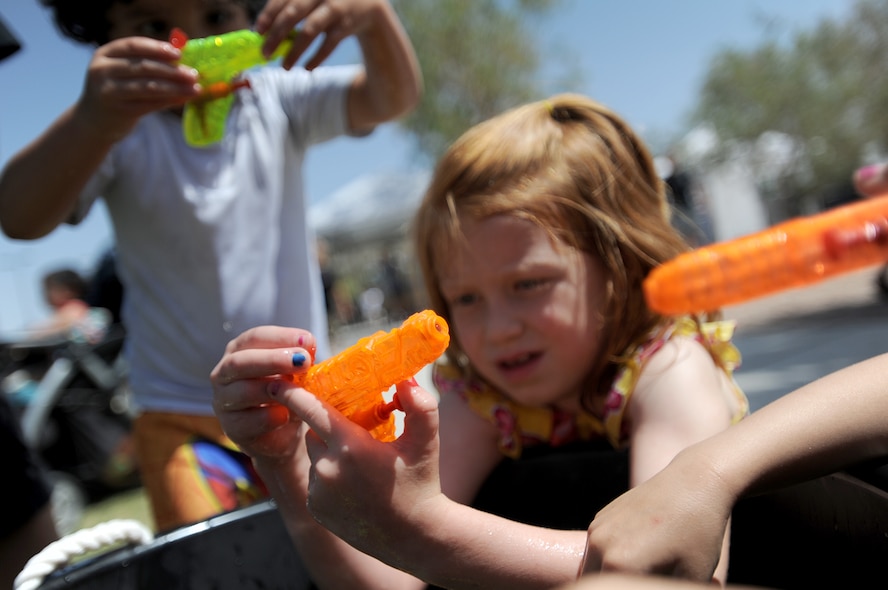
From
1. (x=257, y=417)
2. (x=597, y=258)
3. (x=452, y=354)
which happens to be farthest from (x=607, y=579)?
(x=452, y=354)

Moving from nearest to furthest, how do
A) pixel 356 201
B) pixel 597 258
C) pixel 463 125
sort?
pixel 597 258
pixel 463 125
pixel 356 201

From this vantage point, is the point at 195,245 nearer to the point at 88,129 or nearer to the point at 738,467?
the point at 88,129

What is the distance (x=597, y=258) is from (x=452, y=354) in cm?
28

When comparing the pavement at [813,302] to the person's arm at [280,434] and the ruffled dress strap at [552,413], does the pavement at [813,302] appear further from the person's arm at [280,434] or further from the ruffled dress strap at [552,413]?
the person's arm at [280,434]

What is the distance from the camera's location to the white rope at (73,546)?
0.75 metres

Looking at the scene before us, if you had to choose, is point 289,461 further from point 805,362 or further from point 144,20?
point 805,362

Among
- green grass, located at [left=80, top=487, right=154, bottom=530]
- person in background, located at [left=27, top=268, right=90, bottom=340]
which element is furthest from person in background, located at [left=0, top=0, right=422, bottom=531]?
person in background, located at [left=27, top=268, right=90, bottom=340]

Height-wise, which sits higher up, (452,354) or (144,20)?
(144,20)

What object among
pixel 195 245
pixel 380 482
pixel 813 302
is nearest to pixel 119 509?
pixel 195 245

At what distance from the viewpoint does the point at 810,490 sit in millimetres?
713

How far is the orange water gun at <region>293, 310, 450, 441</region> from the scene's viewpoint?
0.58 meters

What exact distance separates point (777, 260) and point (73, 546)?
79 centimetres

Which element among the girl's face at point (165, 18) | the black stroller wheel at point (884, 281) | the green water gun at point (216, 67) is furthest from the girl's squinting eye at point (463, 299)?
the black stroller wheel at point (884, 281)

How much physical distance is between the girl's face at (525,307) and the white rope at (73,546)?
45cm
